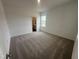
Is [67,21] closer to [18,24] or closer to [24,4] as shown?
[24,4]

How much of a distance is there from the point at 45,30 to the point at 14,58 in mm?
5660

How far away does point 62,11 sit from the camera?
4980mm

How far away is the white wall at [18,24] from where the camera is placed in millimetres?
5650

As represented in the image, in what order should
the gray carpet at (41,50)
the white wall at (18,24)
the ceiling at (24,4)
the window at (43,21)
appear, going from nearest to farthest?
1. the gray carpet at (41,50)
2. the ceiling at (24,4)
3. the white wall at (18,24)
4. the window at (43,21)

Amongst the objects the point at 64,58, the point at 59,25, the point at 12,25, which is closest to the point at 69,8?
the point at 59,25

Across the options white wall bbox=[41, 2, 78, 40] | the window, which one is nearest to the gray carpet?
white wall bbox=[41, 2, 78, 40]

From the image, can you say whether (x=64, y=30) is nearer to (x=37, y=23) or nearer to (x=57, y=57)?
(x=57, y=57)

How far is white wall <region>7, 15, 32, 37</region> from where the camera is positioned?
565 cm

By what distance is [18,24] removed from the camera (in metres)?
6.15

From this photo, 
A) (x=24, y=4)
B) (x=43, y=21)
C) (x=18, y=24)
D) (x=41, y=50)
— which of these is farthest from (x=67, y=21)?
(x=18, y=24)

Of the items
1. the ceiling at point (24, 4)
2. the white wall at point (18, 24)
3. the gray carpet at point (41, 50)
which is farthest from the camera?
the white wall at point (18, 24)

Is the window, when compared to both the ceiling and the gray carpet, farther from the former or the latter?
the gray carpet

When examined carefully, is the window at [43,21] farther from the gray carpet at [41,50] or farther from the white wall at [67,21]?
the gray carpet at [41,50]

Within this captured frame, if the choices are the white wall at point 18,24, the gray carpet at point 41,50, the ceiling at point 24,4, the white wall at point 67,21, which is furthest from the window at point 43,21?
the gray carpet at point 41,50
